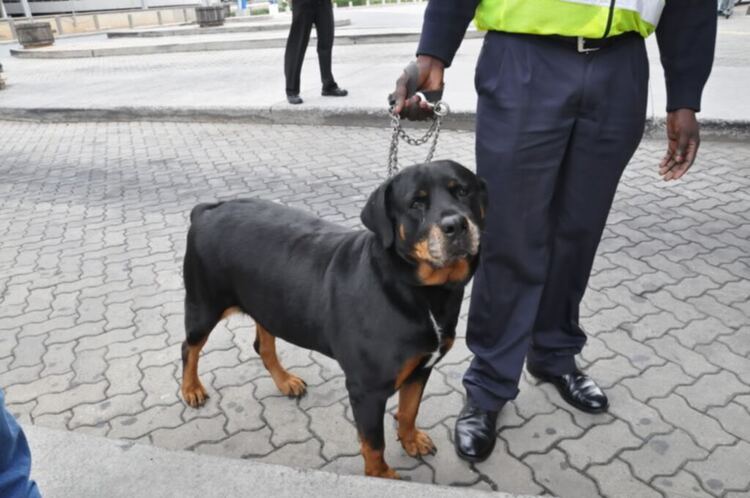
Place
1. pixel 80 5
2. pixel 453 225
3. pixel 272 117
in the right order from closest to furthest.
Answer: pixel 453 225 < pixel 272 117 < pixel 80 5

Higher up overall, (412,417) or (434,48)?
(434,48)

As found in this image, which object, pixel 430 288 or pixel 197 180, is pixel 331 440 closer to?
pixel 430 288

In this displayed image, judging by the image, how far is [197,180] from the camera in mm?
6656

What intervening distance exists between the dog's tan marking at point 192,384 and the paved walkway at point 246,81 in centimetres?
604

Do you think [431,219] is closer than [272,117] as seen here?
Yes

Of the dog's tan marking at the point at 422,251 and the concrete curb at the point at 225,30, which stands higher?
the dog's tan marking at the point at 422,251

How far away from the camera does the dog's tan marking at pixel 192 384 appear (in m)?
2.91

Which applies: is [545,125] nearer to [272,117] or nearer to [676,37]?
[676,37]

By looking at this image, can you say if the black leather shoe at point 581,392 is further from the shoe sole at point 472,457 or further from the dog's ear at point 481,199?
the dog's ear at point 481,199

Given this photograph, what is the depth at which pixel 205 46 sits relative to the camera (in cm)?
1811

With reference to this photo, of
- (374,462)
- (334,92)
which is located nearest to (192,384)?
(374,462)

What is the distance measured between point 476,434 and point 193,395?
1444mm

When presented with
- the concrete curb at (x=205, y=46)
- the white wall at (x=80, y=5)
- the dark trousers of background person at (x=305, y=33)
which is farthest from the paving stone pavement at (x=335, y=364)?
the white wall at (x=80, y=5)

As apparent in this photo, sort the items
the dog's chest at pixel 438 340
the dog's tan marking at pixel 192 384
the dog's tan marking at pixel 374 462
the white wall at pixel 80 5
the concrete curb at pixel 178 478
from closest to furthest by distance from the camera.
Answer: the concrete curb at pixel 178 478
the dog's chest at pixel 438 340
the dog's tan marking at pixel 374 462
the dog's tan marking at pixel 192 384
the white wall at pixel 80 5
